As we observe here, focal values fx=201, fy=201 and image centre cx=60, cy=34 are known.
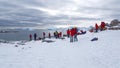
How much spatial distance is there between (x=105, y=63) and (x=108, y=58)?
95 cm

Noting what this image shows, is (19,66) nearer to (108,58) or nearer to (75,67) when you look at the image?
(75,67)

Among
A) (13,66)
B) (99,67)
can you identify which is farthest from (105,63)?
(13,66)

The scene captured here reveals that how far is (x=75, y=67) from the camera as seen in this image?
12.5 meters

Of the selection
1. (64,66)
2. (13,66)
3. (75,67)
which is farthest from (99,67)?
(13,66)

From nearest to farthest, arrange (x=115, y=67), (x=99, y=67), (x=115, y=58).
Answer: (x=115, y=67) < (x=99, y=67) < (x=115, y=58)

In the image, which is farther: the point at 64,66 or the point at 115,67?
the point at 64,66

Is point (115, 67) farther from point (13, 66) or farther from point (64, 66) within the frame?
point (13, 66)

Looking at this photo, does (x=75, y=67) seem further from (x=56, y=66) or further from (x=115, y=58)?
(x=115, y=58)

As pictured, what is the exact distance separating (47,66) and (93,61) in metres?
3.09

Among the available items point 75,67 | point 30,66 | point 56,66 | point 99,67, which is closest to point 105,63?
point 99,67

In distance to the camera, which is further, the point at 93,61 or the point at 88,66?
the point at 93,61

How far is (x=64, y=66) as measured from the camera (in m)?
12.9

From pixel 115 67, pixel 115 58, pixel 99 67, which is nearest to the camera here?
pixel 115 67

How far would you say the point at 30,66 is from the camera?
13352 mm
